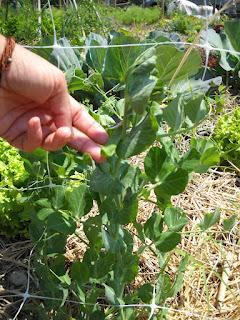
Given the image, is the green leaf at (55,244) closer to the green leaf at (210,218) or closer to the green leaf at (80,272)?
the green leaf at (80,272)

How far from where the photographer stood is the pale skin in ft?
2.62

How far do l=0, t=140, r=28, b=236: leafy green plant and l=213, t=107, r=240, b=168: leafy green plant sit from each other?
630 millimetres

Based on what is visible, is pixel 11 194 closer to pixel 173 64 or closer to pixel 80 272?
pixel 80 272

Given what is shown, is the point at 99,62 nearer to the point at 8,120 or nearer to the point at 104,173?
the point at 8,120

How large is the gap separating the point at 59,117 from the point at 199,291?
56 centimetres

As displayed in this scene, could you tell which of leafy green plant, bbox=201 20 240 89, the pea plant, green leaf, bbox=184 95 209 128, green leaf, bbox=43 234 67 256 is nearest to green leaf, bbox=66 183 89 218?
the pea plant

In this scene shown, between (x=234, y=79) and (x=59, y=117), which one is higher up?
(x=59, y=117)

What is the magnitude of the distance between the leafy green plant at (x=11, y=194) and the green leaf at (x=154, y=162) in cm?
48

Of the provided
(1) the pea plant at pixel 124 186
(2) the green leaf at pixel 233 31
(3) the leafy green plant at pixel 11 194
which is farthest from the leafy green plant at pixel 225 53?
(1) the pea plant at pixel 124 186

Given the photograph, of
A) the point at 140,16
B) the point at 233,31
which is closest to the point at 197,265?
the point at 233,31

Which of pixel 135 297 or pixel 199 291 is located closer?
pixel 135 297

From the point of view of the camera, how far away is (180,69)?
0.83 meters

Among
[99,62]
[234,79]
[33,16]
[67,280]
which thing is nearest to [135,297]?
[67,280]

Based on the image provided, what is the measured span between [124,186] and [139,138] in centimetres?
9
